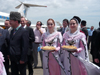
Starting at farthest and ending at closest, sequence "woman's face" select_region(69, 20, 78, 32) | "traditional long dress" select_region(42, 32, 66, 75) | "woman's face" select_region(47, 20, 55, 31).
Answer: "woman's face" select_region(47, 20, 55, 31)
"traditional long dress" select_region(42, 32, 66, 75)
"woman's face" select_region(69, 20, 78, 32)

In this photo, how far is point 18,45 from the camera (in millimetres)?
2812

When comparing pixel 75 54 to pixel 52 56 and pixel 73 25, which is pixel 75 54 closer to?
pixel 52 56

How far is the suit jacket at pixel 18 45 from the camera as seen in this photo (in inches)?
Result: 110

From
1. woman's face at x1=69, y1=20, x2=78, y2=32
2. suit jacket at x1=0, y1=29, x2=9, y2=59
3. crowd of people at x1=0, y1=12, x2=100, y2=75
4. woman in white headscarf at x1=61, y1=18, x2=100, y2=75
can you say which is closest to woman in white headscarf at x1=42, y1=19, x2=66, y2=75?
crowd of people at x1=0, y1=12, x2=100, y2=75

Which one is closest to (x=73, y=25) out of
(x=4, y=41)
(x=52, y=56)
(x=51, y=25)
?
(x=51, y=25)

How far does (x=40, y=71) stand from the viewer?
4848 mm

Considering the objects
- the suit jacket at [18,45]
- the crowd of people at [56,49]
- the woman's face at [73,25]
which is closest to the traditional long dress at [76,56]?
the crowd of people at [56,49]

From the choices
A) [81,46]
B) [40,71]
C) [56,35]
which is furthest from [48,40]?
[40,71]

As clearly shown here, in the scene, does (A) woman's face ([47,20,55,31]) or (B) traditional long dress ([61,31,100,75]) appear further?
(A) woman's face ([47,20,55,31])

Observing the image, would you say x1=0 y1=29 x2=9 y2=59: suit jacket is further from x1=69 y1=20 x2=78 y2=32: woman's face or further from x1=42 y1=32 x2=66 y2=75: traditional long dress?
x1=69 y1=20 x2=78 y2=32: woman's face

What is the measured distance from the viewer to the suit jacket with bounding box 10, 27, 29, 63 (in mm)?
2795

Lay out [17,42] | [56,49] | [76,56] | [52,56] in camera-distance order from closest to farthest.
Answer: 1. [17,42]
2. [76,56]
3. [56,49]
4. [52,56]

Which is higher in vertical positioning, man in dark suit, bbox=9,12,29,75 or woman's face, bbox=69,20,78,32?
woman's face, bbox=69,20,78,32

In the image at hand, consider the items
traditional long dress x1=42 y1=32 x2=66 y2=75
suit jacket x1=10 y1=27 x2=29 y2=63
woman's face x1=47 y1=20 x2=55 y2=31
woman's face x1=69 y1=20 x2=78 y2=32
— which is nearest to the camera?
suit jacket x1=10 y1=27 x2=29 y2=63
